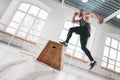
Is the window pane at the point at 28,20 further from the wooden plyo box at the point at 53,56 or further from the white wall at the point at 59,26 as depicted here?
the wooden plyo box at the point at 53,56

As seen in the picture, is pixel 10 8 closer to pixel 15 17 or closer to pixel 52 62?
pixel 15 17

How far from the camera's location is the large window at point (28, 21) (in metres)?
6.28

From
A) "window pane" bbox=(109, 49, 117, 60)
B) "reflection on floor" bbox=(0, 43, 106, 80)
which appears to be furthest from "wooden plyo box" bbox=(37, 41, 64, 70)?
"window pane" bbox=(109, 49, 117, 60)

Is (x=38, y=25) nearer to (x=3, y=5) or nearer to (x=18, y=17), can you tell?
(x=18, y=17)

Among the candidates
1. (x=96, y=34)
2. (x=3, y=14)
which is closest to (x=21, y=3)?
(x=3, y=14)

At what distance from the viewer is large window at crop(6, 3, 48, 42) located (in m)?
6.28

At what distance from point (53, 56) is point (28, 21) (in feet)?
14.9

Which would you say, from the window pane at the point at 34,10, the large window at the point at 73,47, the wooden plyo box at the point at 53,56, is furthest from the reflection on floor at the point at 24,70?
the window pane at the point at 34,10

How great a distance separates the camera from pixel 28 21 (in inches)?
258

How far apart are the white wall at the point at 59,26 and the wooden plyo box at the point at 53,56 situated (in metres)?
3.80

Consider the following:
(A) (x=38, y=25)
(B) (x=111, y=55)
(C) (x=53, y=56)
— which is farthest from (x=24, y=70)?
(B) (x=111, y=55)

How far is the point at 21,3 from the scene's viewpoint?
655 centimetres

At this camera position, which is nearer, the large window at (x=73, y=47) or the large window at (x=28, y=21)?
the large window at (x=28, y=21)

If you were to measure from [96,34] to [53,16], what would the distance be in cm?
238
